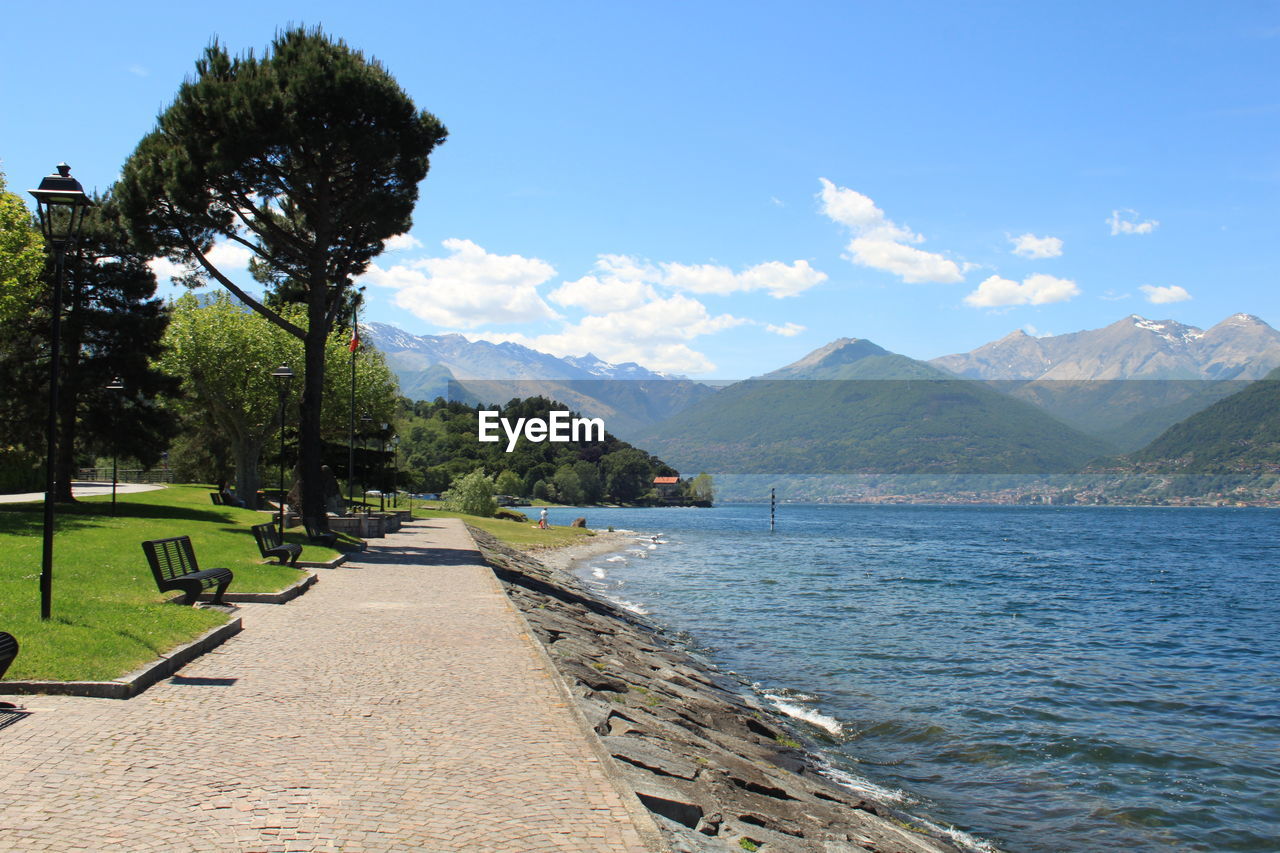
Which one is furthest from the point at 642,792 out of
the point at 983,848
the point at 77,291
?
the point at 77,291

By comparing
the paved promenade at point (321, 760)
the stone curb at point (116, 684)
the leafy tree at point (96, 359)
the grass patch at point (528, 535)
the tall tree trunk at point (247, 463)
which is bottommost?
the grass patch at point (528, 535)

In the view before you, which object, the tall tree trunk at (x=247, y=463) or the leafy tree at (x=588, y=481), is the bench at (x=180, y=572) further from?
the leafy tree at (x=588, y=481)

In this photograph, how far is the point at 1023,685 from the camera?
713 inches

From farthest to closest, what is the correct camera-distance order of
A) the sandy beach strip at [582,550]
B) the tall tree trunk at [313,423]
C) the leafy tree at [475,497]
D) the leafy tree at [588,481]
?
the leafy tree at [588,481] → the leafy tree at [475,497] → the sandy beach strip at [582,550] → the tall tree trunk at [313,423]

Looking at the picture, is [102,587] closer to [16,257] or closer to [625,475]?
[16,257]

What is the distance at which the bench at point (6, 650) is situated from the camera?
804 cm

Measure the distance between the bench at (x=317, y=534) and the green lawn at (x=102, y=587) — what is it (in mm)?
305

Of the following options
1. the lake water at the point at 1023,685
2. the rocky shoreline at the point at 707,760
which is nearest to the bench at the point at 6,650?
the rocky shoreline at the point at 707,760

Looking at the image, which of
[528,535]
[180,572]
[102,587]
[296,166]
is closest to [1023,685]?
[180,572]

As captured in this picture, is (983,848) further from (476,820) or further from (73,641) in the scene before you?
(73,641)

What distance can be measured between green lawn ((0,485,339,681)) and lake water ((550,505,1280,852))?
8504 mm

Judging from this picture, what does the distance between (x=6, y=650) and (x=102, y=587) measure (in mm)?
6037

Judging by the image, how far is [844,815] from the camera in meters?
9.49

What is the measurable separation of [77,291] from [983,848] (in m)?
32.8
